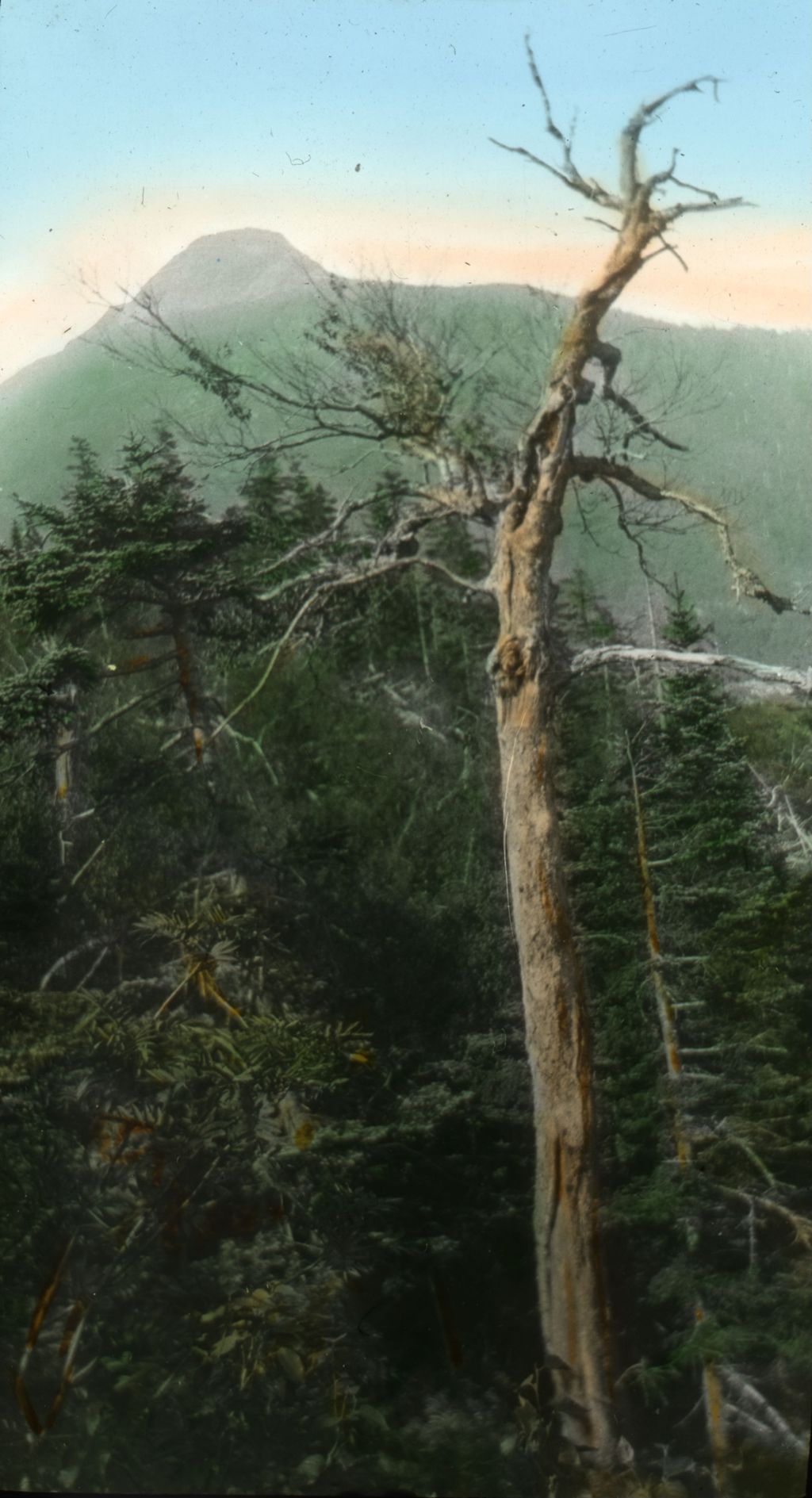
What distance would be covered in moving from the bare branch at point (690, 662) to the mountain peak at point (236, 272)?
1.04 m

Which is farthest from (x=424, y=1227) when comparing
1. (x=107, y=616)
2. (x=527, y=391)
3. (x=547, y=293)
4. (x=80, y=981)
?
(x=547, y=293)

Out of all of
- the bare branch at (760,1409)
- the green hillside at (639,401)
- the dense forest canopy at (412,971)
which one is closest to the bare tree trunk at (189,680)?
the dense forest canopy at (412,971)

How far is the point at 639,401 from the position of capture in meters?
2.89

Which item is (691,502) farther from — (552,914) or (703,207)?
(552,914)

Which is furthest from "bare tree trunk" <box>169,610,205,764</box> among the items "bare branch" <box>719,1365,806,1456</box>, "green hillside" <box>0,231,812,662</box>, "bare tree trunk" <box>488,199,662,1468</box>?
"bare branch" <box>719,1365,806,1456</box>

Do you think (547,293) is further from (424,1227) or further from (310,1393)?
(310,1393)

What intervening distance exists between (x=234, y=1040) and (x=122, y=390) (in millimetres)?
1494

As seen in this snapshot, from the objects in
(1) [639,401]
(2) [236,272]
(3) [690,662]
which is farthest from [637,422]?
(2) [236,272]

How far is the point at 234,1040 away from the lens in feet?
9.39

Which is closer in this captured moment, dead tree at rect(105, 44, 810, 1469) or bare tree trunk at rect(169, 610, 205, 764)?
dead tree at rect(105, 44, 810, 1469)

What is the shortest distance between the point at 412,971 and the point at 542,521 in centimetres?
104

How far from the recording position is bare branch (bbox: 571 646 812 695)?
9.33 feet

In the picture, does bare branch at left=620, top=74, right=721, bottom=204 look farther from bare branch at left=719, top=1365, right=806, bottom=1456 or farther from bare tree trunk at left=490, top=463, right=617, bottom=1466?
bare branch at left=719, top=1365, right=806, bottom=1456

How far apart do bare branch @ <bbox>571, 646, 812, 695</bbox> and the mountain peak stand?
104cm
